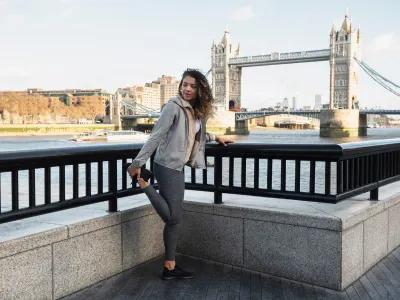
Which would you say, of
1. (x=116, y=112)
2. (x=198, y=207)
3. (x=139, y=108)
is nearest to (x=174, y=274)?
(x=198, y=207)

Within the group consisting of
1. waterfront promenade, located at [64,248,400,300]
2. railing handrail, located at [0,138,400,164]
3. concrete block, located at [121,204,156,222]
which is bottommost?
waterfront promenade, located at [64,248,400,300]

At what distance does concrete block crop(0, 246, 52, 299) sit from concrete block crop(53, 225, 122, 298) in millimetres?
67

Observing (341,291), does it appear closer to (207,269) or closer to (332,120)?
(207,269)

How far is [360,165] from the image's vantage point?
365 cm

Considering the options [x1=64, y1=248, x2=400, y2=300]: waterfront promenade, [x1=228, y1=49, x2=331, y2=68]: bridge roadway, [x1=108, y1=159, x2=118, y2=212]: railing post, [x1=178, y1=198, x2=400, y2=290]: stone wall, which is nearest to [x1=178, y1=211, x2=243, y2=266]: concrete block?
[x1=178, y1=198, x2=400, y2=290]: stone wall

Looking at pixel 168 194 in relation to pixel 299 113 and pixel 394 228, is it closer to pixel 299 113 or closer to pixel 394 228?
pixel 394 228

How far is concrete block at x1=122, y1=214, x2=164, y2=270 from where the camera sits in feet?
11.6

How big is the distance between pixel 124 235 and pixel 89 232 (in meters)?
0.36

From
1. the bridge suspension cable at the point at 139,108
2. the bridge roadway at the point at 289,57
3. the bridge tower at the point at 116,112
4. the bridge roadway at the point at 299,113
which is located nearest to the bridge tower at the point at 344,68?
the bridge roadway at the point at 289,57

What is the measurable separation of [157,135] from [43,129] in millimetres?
71427

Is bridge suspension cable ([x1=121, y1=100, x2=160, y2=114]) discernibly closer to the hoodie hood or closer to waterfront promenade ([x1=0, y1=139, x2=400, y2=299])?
waterfront promenade ([x1=0, y1=139, x2=400, y2=299])

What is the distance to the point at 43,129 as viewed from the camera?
71.1 metres

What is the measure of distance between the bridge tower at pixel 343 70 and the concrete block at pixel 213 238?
7957cm

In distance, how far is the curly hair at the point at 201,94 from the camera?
3156 millimetres
